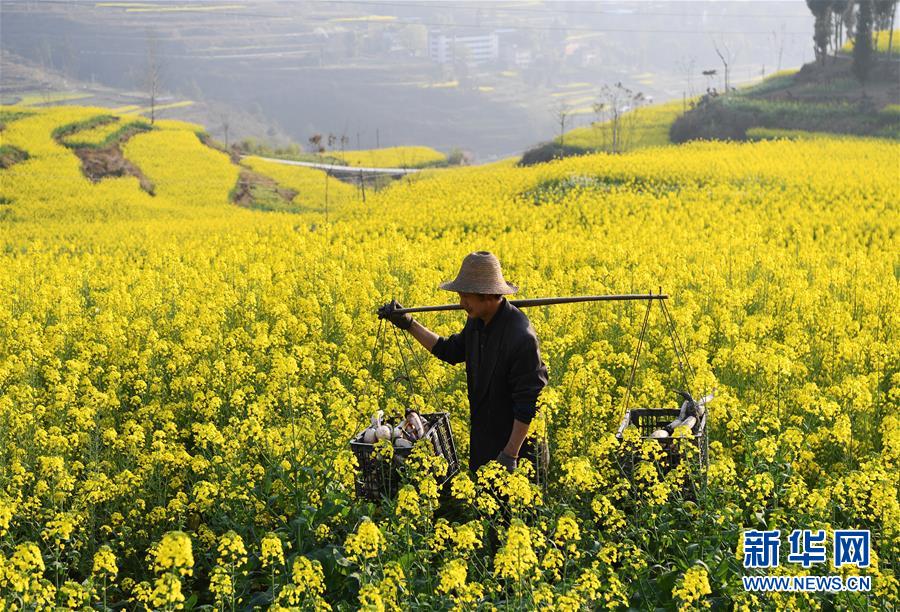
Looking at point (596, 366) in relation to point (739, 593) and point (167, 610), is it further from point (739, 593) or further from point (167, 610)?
point (167, 610)

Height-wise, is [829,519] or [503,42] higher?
[503,42]

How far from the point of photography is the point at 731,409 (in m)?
6.30

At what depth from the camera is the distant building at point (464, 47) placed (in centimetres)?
17588

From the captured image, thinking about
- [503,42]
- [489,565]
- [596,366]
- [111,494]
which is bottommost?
[489,565]

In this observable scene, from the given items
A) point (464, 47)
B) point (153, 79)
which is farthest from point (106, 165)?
point (464, 47)

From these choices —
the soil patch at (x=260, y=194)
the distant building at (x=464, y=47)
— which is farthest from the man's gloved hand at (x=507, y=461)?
the distant building at (x=464, y=47)

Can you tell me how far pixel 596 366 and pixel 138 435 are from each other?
3.42 metres

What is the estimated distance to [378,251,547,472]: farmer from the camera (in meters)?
5.33

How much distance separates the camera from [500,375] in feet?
18.0

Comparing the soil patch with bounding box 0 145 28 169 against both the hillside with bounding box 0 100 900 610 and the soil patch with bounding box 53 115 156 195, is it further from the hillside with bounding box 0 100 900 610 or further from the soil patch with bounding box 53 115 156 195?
the hillside with bounding box 0 100 900 610

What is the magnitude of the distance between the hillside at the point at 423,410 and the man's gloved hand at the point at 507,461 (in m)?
0.15

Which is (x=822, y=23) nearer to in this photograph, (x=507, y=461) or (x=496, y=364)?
(x=496, y=364)

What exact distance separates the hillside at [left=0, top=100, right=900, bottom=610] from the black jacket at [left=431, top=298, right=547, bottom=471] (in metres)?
0.21

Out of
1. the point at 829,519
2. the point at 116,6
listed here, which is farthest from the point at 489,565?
the point at 116,6
